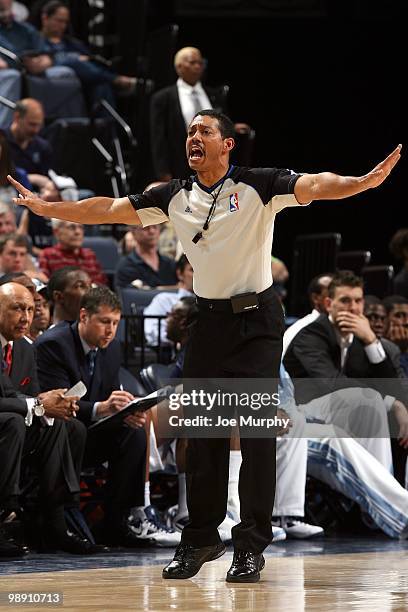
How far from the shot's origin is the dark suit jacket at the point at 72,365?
19.7ft

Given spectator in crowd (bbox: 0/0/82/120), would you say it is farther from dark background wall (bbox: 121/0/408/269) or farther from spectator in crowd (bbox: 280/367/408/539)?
spectator in crowd (bbox: 280/367/408/539)

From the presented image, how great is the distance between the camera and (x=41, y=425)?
5613mm

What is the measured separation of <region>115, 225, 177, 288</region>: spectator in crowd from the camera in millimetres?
8453

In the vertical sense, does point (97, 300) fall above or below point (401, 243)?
below

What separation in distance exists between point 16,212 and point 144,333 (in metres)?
2.07

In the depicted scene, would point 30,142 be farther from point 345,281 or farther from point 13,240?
point 345,281

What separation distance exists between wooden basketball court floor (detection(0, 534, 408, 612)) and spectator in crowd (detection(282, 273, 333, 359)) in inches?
55.9

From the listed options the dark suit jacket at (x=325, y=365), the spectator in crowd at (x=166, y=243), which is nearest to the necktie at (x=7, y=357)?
the dark suit jacket at (x=325, y=365)

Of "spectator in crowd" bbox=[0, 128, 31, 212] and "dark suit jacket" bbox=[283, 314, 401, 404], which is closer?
"dark suit jacket" bbox=[283, 314, 401, 404]

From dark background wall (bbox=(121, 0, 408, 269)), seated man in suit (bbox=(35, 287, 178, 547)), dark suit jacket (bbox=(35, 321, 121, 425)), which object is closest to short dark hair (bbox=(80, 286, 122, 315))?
seated man in suit (bbox=(35, 287, 178, 547))

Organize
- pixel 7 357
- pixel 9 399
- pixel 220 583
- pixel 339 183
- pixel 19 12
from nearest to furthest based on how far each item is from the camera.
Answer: pixel 339 183 < pixel 220 583 < pixel 9 399 < pixel 7 357 < pixel 19 12

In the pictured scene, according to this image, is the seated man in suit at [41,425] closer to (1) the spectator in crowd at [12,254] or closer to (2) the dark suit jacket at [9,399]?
(2) the dark suit jacket at [9,399]

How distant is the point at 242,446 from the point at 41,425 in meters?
1.34

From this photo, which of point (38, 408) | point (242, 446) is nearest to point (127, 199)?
point (242, 446)
